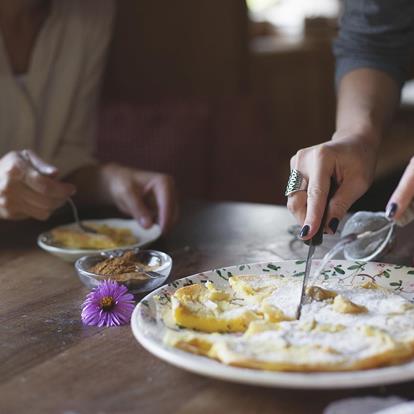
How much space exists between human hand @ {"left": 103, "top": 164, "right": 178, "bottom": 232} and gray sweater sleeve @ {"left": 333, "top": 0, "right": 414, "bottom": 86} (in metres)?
0.51

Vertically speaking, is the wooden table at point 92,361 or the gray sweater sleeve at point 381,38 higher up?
the gray sweater sleeve at point 381,38

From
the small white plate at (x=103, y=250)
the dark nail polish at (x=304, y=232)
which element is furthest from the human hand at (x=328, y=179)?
the small white plate at (x=103, y=250)

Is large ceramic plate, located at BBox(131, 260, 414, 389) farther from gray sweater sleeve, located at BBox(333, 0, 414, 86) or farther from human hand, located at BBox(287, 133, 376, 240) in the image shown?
gray sweater sleeve, located at BBox(333, 0, 414, 86)

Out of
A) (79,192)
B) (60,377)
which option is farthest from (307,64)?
(60,377)

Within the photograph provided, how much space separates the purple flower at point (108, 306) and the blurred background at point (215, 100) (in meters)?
1.79

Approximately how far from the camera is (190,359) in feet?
2.70

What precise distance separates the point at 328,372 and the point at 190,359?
161 mm

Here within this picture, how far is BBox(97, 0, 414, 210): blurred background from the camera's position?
304cm

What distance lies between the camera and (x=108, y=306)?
1053 millimetres

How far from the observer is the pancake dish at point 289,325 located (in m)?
0.81

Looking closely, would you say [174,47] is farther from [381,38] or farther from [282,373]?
[282,373]

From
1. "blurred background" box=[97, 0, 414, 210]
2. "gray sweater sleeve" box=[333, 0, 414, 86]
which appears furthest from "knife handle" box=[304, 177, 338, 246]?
"blurred background" box=[97, 0, 414, 210]

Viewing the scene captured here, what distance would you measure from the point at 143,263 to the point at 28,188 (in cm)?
40

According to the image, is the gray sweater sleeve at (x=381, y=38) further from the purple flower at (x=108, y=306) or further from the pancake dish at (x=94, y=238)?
the purple flower at (x=108, y=306)
